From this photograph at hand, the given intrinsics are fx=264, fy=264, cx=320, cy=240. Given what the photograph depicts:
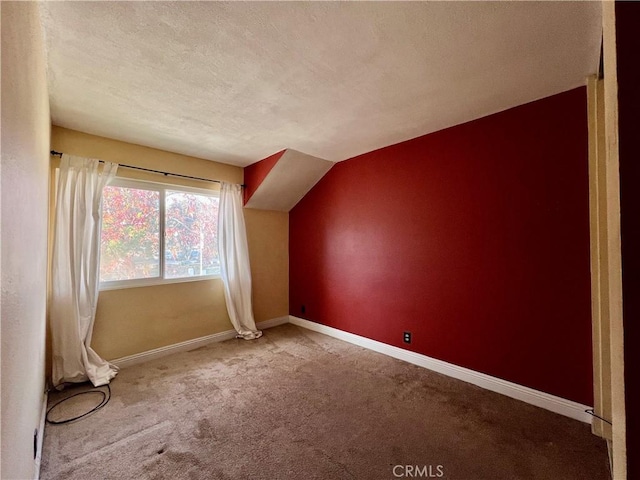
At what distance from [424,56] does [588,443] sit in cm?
263

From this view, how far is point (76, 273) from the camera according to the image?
2.41 metres

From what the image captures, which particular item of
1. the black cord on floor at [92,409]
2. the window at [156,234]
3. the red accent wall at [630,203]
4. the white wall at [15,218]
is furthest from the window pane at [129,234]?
the red accent wall at [630,203]

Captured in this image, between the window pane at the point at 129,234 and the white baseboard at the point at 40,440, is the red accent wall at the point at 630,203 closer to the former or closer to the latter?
the white baseboard at the point at 40,440

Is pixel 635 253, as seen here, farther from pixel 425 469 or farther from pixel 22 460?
pixel 22 460

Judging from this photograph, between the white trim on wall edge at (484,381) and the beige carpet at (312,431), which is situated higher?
the white trim on wall edge at (484,381)

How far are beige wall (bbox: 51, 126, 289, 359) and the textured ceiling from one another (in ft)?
0.90

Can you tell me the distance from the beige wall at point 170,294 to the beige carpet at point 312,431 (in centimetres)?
40

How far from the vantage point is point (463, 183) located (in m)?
2.49

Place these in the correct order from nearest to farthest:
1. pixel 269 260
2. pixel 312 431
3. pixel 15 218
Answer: pixel 15 218
pixel 312 431
pixel 269 260

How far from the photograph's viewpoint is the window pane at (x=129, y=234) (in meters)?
2.72

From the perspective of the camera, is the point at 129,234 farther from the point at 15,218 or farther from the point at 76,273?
the point at 15,218

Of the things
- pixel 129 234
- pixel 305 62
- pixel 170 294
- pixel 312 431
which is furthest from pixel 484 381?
pixel 129 234

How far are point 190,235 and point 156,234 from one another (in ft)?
1.27

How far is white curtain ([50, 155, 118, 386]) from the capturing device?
232cm
